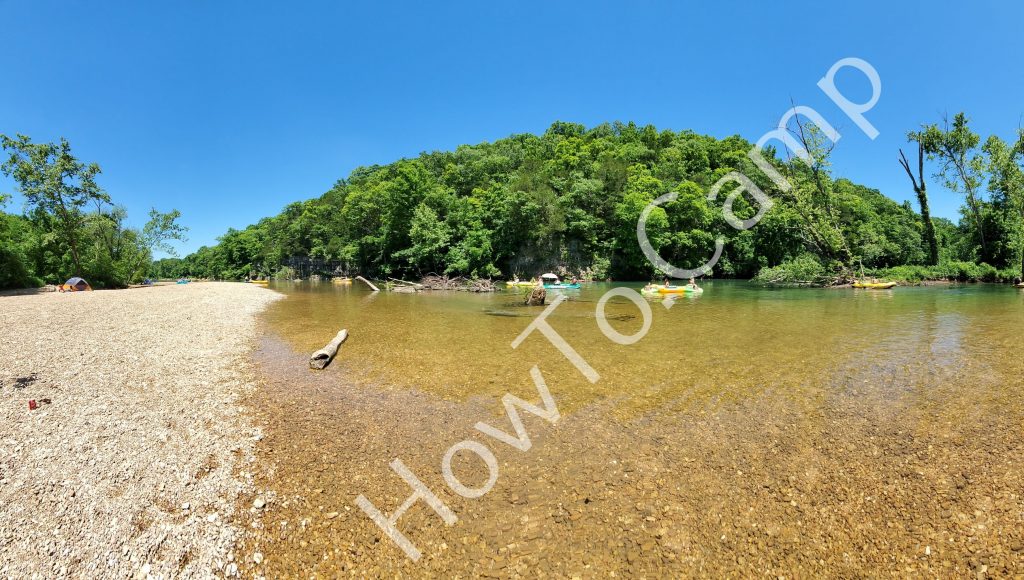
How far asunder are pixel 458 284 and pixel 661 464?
40.9 m

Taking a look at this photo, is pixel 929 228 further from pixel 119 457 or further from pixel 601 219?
pixel 119 457

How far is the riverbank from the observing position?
3.59 metres

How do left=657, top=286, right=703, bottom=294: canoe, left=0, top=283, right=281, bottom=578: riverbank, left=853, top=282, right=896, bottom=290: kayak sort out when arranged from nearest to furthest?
left=0, top=283, right=281, bottom=578: riverbank → left=657, top=286, right=703, bottom=294: canoe → left=853, top=282, right=896, bottom=290: kayak

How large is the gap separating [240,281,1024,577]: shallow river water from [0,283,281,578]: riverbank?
497 millimetres

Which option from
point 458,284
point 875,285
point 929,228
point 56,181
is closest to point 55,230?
point 56,181

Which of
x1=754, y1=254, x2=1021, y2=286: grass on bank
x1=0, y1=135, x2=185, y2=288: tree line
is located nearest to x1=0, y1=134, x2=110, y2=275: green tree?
x1=0, y1=135, x2=185, y2=288: tree line

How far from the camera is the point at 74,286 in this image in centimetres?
3109

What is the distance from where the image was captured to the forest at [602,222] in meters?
36.6

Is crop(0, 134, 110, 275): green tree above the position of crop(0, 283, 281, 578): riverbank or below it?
above

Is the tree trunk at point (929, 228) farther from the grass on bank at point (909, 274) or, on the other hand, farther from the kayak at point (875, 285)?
the kayak at point (875, 285)

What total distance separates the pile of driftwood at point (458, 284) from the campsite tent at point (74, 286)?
27.3 meters

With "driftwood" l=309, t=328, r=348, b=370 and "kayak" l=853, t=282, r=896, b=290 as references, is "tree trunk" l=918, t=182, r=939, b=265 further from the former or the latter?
"driftwood" l=309, t=328, r=348, b=370

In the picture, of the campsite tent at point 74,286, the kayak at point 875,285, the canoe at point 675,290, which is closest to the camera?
the campsite tent at point 74,286

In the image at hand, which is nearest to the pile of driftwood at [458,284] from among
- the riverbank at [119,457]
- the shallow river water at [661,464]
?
the shallow river water at [661,464]
